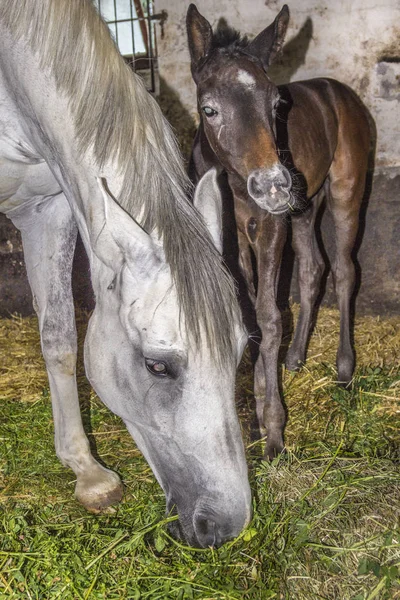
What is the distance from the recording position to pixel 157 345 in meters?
1.87

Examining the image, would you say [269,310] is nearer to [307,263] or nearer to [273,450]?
[273,450]

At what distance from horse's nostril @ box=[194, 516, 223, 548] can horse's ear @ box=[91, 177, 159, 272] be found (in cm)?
75

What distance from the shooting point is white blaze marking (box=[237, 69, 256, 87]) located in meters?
3.30

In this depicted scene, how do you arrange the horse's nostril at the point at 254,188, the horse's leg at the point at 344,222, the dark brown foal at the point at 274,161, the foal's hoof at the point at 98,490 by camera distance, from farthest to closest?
the horse's leg at the point at 344,222
the dark brown foal at the point at 274,161
the horse's nostril at the point at 254,188
the foal's hoof at the point at 98,490

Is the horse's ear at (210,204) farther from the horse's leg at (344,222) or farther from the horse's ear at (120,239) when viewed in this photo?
the horse's leg at (344,222)

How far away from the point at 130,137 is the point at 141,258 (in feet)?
1.38

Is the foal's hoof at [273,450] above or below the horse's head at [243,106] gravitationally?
below

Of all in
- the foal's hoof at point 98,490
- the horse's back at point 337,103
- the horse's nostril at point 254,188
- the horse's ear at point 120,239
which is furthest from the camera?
the horse's back at point 337,103

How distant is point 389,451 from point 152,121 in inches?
72.0

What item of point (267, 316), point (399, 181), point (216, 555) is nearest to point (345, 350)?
point (267, 316)

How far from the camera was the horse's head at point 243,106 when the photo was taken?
3012mm

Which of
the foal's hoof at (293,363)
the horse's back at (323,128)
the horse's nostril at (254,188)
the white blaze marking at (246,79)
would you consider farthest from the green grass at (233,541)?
the white blaze marking at (246,79)

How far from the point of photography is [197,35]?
11.9 feet

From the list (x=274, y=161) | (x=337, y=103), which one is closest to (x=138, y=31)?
(x=337, y=103)
